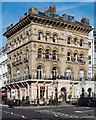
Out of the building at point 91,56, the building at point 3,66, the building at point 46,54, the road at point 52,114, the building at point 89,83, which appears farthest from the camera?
the building at point 3,66

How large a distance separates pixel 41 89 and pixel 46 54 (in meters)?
6.57

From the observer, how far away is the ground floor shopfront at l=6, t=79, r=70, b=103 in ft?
130

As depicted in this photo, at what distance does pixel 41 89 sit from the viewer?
40.8 metres

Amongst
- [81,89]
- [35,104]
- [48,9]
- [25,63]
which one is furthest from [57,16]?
[35,104]

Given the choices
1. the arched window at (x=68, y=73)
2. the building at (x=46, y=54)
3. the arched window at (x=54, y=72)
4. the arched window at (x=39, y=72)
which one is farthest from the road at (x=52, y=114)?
the arched window at (x=68, y=73)

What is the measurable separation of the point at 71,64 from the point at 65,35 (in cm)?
590

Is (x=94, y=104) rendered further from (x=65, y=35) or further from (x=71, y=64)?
(x=65, y=35)

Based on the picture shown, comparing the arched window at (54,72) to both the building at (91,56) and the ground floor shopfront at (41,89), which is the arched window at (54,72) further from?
the building at (91,56)

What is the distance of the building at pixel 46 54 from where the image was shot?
4088 cm

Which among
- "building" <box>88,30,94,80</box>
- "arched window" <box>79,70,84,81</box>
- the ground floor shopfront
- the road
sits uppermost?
"building" <box>88,30,94,80</box>

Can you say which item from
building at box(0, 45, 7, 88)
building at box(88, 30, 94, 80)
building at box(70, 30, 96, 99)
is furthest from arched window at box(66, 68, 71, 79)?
building at box(0, 45, 7, 88)

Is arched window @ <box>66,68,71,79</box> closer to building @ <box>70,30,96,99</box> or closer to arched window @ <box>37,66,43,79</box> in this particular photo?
building @ <box>70,30,96,99</box>

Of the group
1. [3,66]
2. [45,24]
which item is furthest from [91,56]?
[3,66]

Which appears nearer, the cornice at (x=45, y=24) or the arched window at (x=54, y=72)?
the cornice at (x=45, y=24)
